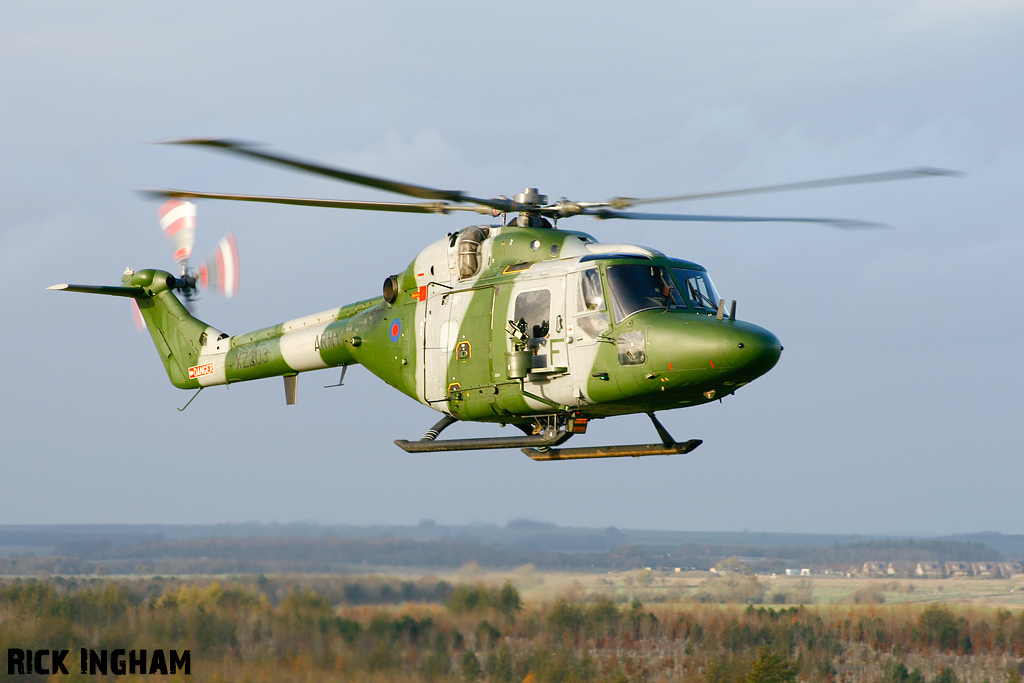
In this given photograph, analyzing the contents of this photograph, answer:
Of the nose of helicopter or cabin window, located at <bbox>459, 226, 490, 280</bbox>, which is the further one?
cabin window, located at <bbox>459, 226, 490, 280</bbox>

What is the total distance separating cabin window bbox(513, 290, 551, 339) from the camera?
13898 mm

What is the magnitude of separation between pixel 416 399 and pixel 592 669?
32845mm

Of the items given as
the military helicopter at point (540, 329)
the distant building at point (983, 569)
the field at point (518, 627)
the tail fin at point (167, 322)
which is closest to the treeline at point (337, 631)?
the field at point (518, 627)

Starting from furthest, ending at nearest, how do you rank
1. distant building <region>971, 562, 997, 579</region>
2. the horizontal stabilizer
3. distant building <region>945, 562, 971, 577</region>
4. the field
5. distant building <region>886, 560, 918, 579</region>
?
distant building <region>971, 562, 997, 579</region>
distant building <region>945, 562, 971, 577</region>
distant building <region>886, 560, 918, 579</region>
the field
the horizontal stabilizer

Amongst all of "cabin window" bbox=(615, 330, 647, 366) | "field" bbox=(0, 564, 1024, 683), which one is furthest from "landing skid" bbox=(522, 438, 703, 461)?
"field" bbox=(0, 564, 1024, 683)

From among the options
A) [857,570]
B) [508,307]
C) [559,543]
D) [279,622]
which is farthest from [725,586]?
[508,307]

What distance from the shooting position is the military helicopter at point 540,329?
1264 centimetres

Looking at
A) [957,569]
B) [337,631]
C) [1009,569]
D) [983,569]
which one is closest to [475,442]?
[337,631]

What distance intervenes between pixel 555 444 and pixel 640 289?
2.25 meters

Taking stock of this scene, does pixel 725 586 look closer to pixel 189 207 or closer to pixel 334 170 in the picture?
pixel 189 207

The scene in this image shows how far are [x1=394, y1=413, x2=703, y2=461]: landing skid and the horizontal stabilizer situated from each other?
7.84 m

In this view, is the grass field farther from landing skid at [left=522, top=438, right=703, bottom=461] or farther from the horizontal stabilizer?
landing skid at [left=522, top=438, right=703, bottom=461]

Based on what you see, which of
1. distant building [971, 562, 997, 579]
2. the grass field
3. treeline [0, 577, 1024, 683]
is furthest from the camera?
distant building [971, 562, 997, 579]

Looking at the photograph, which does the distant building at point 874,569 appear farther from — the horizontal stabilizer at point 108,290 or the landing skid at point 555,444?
the landing skid at point 555,444
